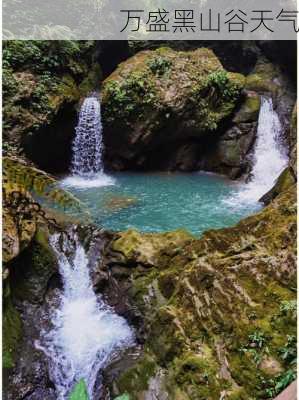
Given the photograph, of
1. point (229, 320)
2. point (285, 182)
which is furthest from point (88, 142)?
point (229, 320)

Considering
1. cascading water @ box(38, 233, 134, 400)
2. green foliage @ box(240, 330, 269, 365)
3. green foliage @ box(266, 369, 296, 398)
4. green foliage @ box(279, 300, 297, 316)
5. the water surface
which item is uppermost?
the water surface

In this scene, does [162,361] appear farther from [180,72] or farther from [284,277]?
[180,72]

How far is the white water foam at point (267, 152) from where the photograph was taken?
11.2 m

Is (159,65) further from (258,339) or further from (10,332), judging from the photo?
(258,339)

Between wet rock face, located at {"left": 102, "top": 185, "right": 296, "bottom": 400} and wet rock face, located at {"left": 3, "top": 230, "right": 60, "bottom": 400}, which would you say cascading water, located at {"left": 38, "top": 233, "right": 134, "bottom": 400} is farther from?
wet rock face, located at {"left": 102, "top": 185, "right": 296, "bottom": 400}

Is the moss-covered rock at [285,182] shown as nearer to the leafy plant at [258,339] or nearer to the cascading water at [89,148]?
the leafy plant at [258,339]

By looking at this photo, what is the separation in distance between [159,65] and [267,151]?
4062 mm

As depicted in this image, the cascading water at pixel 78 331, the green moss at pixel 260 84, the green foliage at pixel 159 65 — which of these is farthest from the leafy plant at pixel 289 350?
the green moss at pixel 260 84

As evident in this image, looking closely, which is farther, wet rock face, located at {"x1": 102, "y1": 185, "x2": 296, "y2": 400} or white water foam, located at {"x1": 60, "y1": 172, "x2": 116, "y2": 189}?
white water foam, located at {"x1": 60, "y1": 172, "x2": 116, "y2": 189}

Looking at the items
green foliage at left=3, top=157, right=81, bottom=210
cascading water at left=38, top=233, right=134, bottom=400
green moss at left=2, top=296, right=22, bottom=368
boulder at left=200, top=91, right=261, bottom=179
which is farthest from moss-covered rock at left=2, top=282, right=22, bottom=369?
boulder at left=200, top=91, right=261, bottom=179

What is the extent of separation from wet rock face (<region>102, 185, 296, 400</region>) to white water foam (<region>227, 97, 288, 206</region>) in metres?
6.48

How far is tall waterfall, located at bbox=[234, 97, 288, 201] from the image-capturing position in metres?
11.3

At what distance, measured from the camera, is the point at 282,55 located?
13609 mm

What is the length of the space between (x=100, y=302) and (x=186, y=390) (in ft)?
9.09
